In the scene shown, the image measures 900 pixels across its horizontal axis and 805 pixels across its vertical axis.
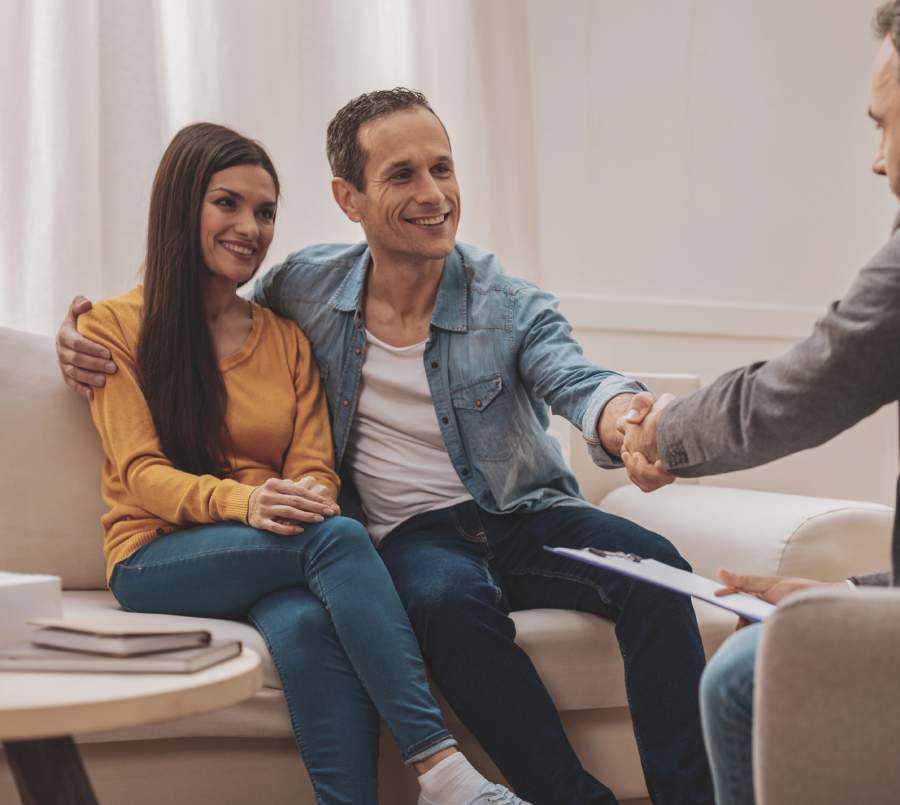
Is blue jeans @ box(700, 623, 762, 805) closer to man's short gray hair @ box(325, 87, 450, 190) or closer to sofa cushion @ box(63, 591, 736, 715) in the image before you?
sofa cushion @ box(63, 591, 736, 715)

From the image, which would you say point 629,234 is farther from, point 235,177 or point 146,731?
point 146,731

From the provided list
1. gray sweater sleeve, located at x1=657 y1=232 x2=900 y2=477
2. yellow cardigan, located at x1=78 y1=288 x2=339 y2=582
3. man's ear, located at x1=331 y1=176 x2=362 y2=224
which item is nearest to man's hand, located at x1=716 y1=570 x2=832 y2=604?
gray sweater sleeve, located at x1=657 y1=232 x2=900 y2=477

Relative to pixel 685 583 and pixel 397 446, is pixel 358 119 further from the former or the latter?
pixel 685 583

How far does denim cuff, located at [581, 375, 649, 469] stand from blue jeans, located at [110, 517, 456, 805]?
1.31 ft

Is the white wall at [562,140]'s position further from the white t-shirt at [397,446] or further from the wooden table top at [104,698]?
the wooden table top at [104,698]

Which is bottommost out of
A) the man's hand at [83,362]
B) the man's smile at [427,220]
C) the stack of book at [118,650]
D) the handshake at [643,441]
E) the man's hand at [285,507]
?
the man's hand at [285,507]

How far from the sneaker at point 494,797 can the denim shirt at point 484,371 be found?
53 centimetres

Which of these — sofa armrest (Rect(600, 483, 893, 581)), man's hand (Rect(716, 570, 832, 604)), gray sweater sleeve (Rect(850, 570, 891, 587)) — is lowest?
sofa armrest (Rect(600, 483, 893, 581))

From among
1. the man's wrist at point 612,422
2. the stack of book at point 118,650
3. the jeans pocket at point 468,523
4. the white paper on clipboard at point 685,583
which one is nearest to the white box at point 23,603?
the stack of book at point 118,650

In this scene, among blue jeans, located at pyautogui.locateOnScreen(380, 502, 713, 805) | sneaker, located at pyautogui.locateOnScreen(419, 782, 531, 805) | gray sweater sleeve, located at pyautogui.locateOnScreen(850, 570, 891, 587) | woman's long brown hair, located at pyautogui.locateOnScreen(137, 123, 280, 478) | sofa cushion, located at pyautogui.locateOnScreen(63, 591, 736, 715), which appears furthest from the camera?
woman's long brown hair, located at pyautogui.locateOnScreen(137, 123, 280, 478)

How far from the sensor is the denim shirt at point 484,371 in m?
1.87

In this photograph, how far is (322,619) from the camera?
1569 mm

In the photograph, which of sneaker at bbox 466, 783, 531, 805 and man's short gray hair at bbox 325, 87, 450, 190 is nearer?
sneaker at bbox 466, 783, 531, 805

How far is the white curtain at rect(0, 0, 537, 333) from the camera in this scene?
2309 millimetres
